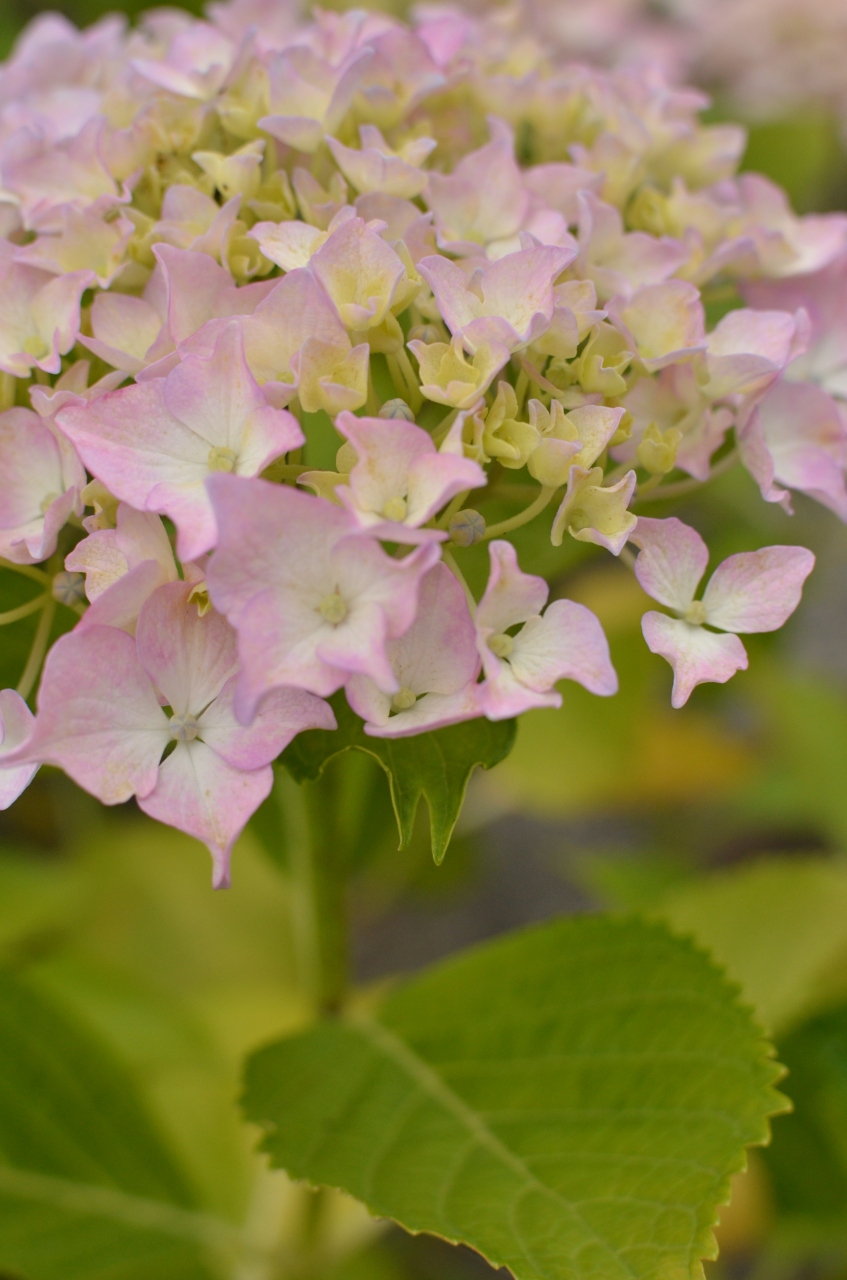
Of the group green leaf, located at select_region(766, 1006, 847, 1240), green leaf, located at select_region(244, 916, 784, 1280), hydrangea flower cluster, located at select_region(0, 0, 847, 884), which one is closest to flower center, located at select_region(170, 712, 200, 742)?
hydrangea flower cluster, located at select_region(0, 0, 847, 884)

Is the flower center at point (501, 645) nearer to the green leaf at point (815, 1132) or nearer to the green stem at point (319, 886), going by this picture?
the green stem at point (319, 886)

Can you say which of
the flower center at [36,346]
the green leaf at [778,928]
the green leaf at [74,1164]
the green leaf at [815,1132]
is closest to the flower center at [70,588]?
the flower center at [36,346]

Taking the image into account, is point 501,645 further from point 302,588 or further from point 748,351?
point 748,351

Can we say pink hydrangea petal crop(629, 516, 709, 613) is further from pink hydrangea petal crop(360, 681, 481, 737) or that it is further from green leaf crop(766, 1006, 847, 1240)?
green leaf crop(766, 1006, 847, 1240)

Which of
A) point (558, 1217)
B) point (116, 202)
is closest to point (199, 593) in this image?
point (116, 202)

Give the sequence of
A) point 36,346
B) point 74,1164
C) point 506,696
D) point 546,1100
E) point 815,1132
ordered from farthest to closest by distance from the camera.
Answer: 1. point 815,1132
2. point 74,1164
3. point 546,1100
4. point 36,346
5. point 506,696

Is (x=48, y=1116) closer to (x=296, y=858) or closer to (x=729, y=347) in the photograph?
(x=296, y=858)

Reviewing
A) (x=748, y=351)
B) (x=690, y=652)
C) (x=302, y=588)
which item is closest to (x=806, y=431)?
(x=748, y=351)

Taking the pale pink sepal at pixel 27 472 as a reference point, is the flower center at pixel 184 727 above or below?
below
